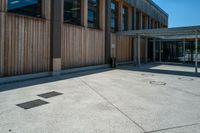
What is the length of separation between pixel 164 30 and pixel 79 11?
6193mm

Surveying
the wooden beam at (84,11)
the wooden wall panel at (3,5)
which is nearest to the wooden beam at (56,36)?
the wooden beam at (84,11)

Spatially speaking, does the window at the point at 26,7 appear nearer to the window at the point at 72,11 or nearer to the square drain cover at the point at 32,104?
the window at the point at 72,11

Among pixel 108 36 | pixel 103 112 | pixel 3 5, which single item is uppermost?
pixel 3 5

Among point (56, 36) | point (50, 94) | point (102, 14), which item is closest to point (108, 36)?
point (102, 14)

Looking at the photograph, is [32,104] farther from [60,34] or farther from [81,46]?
[81,46]

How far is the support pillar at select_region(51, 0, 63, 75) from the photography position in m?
10.5

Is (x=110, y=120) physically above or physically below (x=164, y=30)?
below

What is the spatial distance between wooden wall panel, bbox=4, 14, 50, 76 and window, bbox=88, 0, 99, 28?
443 cm

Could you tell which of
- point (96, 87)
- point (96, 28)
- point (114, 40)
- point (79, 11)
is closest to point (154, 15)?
point (114, 40)

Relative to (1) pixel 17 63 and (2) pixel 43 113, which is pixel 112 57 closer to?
(1) pixel 17 63

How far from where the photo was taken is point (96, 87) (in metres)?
7.87

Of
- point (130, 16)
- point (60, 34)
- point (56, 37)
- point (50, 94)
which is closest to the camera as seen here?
point (50, 94)

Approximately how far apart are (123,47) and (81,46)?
658cm

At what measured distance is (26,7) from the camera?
9445 millimetres
